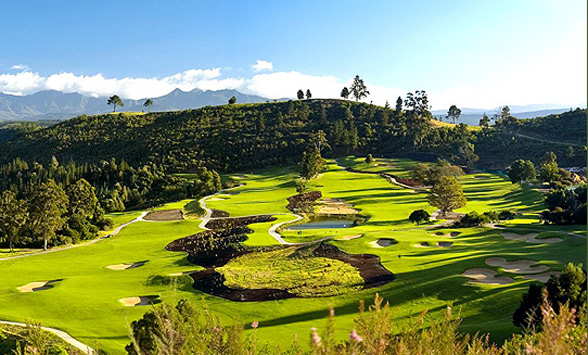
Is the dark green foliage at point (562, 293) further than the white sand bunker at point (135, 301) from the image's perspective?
No

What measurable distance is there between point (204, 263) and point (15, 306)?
16.0m

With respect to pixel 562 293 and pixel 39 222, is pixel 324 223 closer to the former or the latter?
→ pixel 39 222

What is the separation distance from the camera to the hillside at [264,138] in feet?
385

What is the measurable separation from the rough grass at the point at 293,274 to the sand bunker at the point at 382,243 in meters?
7.12

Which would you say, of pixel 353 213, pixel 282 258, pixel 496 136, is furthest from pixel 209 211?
pixel 496 136

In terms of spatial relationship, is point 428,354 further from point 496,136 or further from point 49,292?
point 496,136

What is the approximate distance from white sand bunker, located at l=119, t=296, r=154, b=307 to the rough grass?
6.23 metres

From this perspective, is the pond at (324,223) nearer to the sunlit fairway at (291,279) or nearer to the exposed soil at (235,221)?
the sunlit fairway at (291,279)

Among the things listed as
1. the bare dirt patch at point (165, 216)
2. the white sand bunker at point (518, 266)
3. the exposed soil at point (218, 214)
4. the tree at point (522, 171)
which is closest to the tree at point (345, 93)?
the tree at point (522, 171)

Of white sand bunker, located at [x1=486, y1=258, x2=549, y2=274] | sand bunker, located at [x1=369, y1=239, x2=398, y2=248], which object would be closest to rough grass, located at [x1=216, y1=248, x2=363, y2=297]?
sand bunker, located at [x1=369, y1=239, x2=398, y2=248]

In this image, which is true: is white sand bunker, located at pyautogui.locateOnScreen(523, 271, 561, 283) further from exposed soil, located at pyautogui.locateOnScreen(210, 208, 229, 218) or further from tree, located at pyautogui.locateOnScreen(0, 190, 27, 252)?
tree, located at pyautogui.locateOnScreen(0, 190, 27, 252)

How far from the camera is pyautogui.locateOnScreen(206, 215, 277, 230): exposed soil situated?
57.3 metres

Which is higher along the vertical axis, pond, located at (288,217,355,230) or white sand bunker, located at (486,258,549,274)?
white sand bunker, located at (486,258,549,274)

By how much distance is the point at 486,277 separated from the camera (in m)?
29.9
